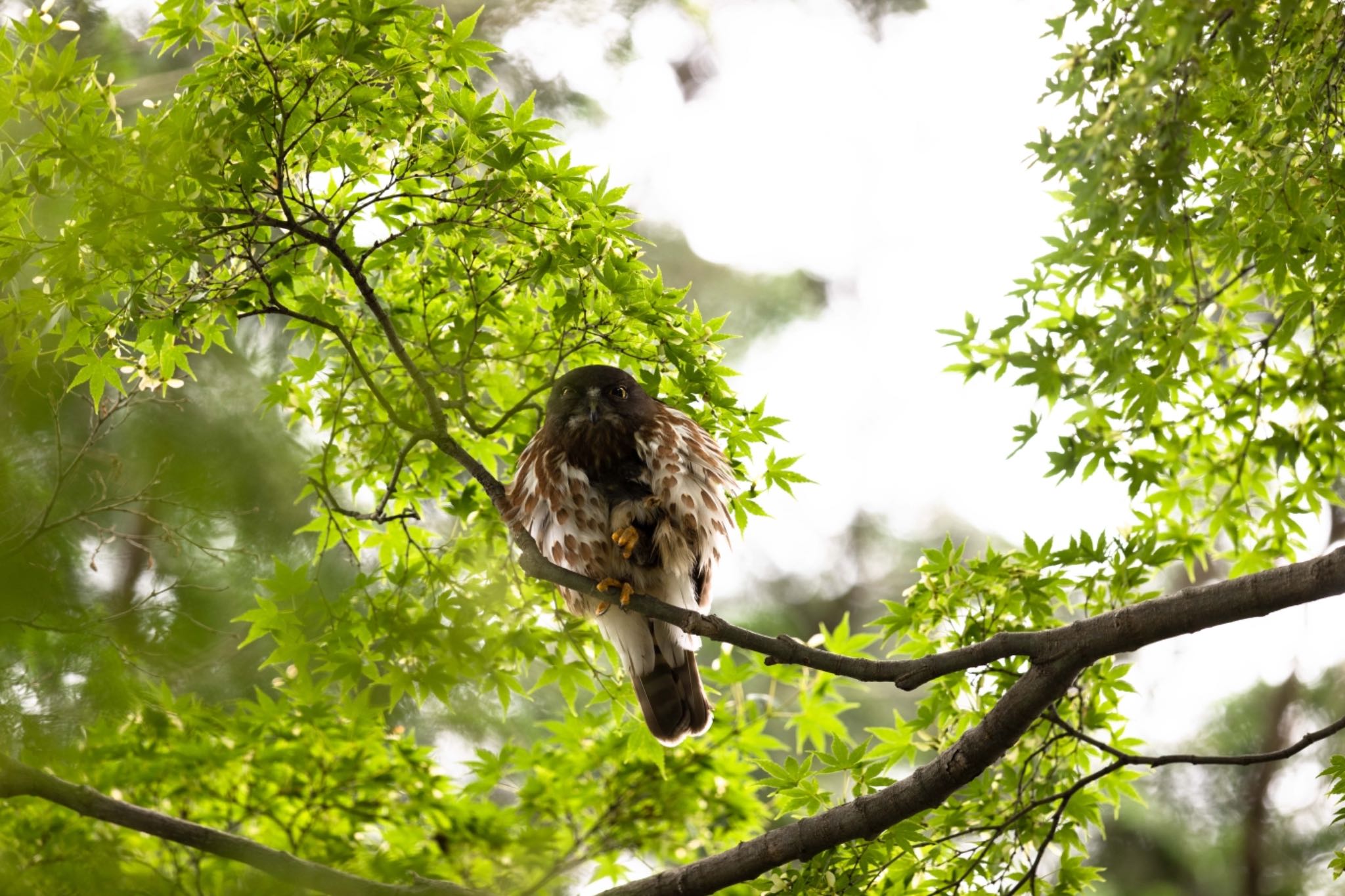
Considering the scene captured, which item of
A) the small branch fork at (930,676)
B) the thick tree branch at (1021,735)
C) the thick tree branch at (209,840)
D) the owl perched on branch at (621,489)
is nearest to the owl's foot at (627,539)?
the owl perched on branch at (621,489)

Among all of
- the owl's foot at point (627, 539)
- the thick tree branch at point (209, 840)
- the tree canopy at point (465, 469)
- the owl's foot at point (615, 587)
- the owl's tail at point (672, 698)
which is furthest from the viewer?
the owl's tail at point (672, 698)

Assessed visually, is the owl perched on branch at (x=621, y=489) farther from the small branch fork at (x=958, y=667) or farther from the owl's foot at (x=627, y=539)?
the small branch fork at (x=958, y=667)

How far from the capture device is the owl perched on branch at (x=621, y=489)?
3.83 meters

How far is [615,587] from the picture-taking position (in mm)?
3600

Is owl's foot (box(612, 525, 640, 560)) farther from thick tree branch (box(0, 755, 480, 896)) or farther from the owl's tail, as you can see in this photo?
thick tree branch (box(0, 755, 480, 896))

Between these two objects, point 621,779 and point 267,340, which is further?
point 267,340

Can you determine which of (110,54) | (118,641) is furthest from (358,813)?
(110,54)

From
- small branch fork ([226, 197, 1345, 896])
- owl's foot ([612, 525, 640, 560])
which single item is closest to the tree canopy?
small branch fork ([226, 197, 1345, 896])

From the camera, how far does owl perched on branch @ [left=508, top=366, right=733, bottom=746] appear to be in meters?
3.83

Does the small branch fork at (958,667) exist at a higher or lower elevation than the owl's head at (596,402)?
lower

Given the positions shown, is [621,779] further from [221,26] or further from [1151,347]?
[221,26]

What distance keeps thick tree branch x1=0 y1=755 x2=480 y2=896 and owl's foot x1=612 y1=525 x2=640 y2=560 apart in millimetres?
1213

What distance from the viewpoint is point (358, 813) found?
4.30m

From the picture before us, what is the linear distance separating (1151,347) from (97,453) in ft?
10.9
